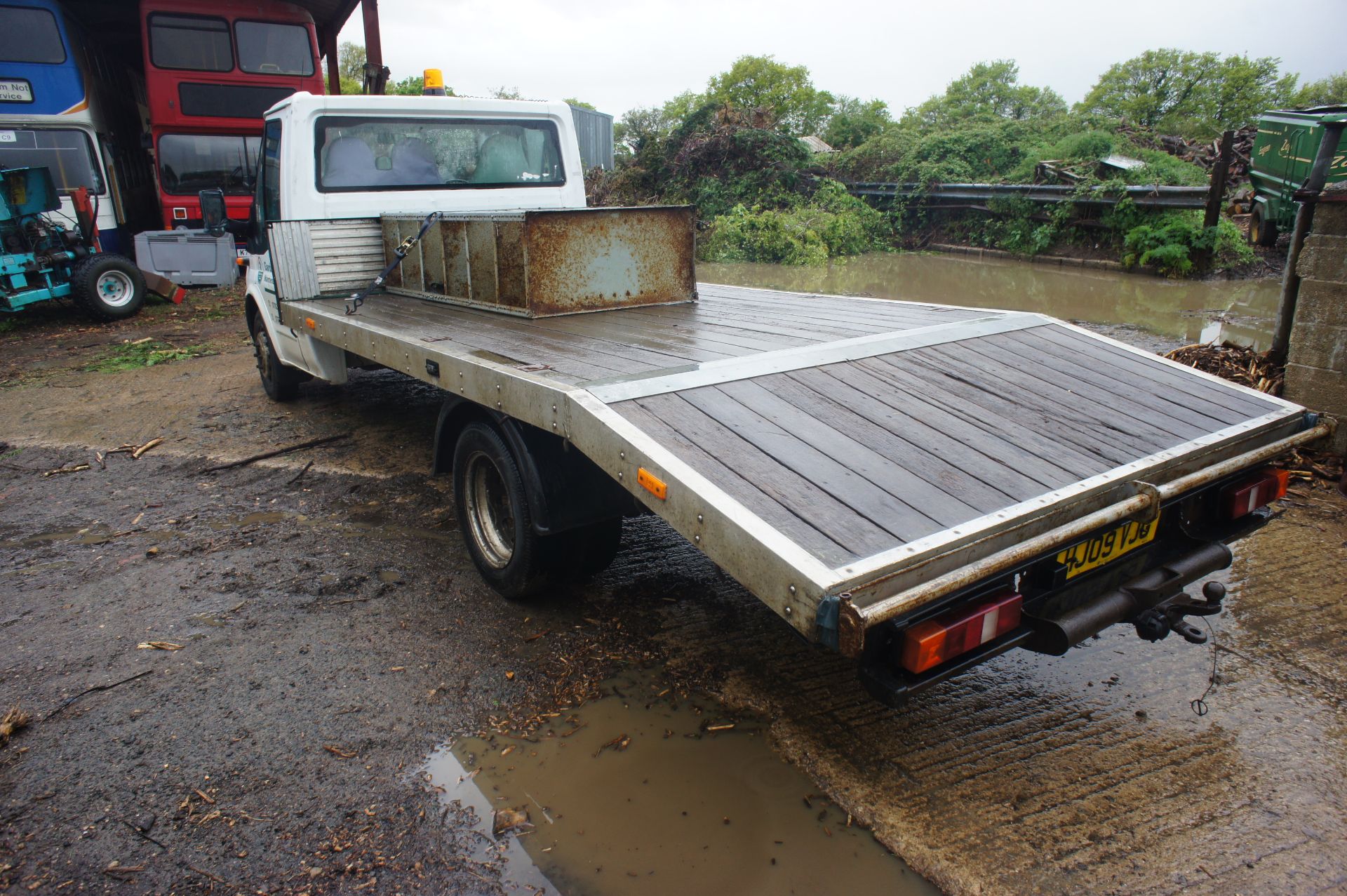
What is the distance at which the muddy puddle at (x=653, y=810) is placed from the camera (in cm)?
209

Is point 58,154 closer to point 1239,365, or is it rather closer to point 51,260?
point 51,260

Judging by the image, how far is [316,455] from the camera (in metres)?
5.32

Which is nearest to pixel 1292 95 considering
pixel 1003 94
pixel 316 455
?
pixel 1003 94

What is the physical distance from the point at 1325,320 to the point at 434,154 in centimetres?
543

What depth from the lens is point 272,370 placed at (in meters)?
6.35

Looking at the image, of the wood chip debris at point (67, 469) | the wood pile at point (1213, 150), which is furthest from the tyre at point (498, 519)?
the wood pile at point (1213, 150)

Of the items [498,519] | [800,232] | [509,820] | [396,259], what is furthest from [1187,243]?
[509,820]

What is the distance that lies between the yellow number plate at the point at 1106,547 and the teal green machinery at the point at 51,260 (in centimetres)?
1092

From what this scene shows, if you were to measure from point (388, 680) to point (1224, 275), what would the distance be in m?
14.2

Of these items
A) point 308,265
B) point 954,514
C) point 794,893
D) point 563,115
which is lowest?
point 794,893

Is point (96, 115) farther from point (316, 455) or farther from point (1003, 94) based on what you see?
point (1003, 94)

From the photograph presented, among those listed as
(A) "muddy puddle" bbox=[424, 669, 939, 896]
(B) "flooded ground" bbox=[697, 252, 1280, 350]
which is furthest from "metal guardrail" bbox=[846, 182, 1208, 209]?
→ (A) "muddy puddle" bbox=[424, 669, 939, 896]

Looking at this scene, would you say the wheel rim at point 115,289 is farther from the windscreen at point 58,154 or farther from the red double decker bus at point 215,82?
the windscreen at point 58,154

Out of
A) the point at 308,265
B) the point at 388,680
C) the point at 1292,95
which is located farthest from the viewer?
the point at 1292,95
